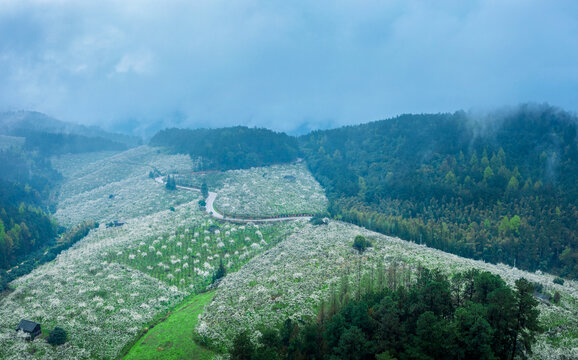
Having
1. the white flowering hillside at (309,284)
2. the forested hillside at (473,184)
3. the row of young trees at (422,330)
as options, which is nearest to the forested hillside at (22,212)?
the white flowering hillside at (309,284)

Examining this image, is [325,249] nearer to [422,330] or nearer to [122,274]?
[122,274]

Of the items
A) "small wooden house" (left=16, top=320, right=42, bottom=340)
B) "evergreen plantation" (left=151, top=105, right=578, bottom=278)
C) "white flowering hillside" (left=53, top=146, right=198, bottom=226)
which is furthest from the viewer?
"white flowering hillside" (left=53, top=146, right=198, bottom=226)

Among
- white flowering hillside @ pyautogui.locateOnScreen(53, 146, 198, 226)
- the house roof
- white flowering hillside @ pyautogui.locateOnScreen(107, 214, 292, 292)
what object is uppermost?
white flowering hillside @ pyautogui.locateOnScreen(53, 146, 198, 226)

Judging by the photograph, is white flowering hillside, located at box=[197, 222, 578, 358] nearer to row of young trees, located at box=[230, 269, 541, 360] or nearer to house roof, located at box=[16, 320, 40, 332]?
row of young trees, located at box=[230, 269, 541, 360]

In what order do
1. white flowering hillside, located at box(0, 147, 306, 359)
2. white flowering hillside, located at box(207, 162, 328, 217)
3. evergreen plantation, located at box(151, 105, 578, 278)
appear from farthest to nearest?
white flowering hillside, located at box(207, 162, 328, 217) < evergreen plantation, located at box(151, 105, 578, 278) < white flowering hillside, located at box(0, 147, 306, 359)

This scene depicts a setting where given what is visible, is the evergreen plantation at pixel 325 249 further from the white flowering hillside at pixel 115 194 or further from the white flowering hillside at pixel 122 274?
the white flowering hillside at pixel 115 194

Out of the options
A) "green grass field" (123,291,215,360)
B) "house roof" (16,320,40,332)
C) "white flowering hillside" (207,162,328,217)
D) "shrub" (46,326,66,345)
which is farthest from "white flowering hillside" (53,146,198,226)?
"shrub" (46,326,66,345)
